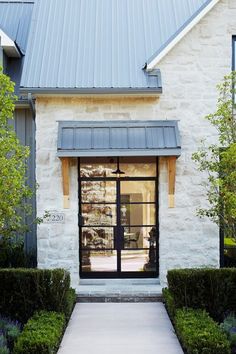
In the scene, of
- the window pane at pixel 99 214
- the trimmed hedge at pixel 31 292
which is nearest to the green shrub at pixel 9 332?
the trimmed hedge at pixel 31 292

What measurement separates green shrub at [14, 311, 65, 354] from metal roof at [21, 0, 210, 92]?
5.20 metres

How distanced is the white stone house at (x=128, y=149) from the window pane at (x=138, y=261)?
23 mm

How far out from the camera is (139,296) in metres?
11.4

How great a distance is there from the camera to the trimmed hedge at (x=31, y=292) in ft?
32.1

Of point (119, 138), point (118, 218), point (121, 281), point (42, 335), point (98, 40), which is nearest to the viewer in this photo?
point (42, 335)

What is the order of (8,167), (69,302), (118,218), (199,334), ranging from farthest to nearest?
(118,218) → (69,302) → (8,167) → (199,334)

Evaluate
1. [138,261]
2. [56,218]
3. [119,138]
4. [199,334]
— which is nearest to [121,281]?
[138,261]

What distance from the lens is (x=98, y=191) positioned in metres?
12.7

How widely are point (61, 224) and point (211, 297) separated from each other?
3.99m

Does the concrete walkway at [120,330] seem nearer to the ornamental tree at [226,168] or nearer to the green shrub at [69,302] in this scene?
the green shrub at [69,302]

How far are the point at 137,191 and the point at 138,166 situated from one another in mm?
589

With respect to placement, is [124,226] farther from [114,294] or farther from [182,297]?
[182,297]

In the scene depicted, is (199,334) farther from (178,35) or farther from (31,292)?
(178,35)

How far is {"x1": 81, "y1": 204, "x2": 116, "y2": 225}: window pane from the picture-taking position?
12711 mm
